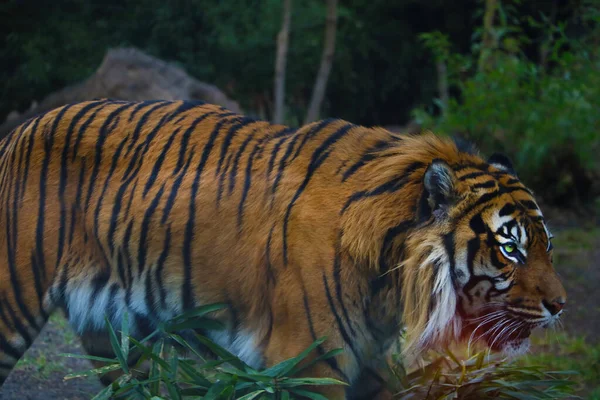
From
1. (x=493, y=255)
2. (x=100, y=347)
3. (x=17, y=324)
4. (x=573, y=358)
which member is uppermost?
(x=493, y=255)

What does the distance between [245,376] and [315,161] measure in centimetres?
80

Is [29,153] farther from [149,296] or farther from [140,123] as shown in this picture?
[149,296]

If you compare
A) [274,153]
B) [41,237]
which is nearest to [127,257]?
[41,237]

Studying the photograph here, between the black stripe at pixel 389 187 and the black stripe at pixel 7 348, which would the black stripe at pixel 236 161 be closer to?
the black stripe at pixel 389 187

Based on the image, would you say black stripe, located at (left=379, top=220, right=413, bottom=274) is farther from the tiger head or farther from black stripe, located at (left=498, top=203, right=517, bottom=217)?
black stripe, located at (left=498, top=203, right=517, bottom=217)

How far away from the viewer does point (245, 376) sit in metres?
2.95

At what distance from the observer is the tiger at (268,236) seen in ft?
9.21

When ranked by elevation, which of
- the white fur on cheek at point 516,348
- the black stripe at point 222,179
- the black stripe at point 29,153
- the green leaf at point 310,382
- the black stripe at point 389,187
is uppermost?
the black stripe at point 389,187

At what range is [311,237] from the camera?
2.93 metres

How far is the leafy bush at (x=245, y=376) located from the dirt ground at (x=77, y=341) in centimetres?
35

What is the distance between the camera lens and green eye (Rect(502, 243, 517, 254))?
2783 mm

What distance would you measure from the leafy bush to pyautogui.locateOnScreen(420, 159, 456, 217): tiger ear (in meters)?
0.58

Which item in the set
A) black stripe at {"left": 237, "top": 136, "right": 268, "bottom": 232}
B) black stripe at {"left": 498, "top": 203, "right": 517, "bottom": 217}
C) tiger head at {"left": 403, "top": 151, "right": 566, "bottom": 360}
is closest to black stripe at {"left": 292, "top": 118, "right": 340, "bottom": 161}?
black stripe at {"left": 237, "top": 136, "right": 268, "bottom": 232}

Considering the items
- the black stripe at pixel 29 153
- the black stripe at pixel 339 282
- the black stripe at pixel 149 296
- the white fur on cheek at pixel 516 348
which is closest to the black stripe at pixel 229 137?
the black stripe at pixel 149 296
